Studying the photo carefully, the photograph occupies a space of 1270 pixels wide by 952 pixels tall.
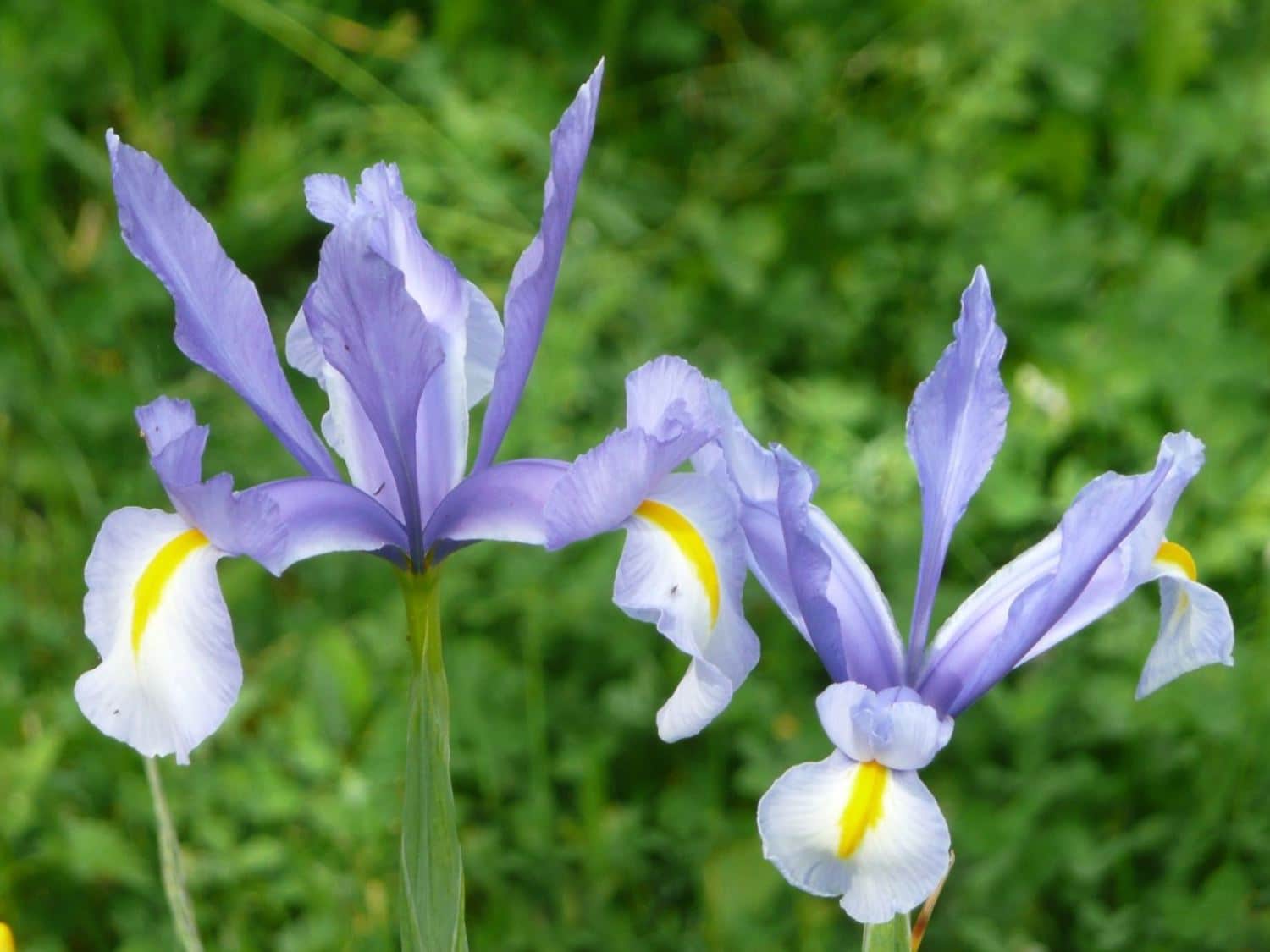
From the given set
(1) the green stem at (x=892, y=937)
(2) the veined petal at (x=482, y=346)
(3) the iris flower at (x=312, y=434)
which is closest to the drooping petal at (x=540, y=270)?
(3) the iris flower at (x=312, y=434)

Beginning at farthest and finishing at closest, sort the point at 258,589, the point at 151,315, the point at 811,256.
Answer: the point at 811,256 < the point at 151,315 < the point at 258,589

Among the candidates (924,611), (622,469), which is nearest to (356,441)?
(622,469)

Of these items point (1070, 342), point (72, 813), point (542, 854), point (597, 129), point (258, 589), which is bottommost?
point (542, 854)

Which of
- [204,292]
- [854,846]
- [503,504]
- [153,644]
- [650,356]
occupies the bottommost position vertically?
[854,846]

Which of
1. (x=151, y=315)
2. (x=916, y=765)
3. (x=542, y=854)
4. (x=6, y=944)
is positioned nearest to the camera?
(x=916, y=765)

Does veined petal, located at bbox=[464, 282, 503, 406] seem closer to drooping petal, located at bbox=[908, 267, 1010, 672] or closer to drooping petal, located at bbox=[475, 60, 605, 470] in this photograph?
drooping petal, located at bbox=[475, 60, 605, 470]

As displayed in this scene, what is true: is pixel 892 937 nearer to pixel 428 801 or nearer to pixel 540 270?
pixel 428 801

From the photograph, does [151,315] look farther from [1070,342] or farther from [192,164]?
[1070,342]

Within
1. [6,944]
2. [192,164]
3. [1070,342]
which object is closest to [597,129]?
[192,164]
